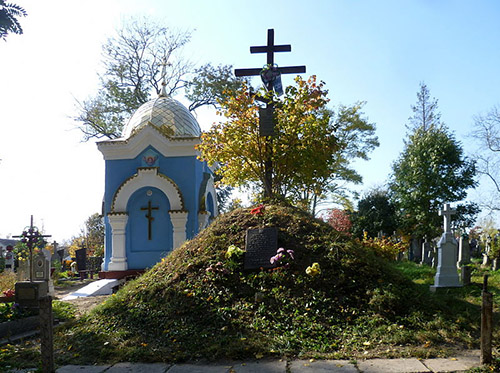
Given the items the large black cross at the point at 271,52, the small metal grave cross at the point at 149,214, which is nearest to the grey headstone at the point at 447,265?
the large black cross at the point at 271,52

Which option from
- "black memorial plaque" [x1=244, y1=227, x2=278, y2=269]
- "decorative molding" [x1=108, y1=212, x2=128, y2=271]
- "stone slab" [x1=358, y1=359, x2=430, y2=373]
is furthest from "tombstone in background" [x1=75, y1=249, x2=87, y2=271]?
"stone slab" [x1=358, y1=359, x2=430, y2=373]

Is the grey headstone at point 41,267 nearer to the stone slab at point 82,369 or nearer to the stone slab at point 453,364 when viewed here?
the stone slab at point 82,369

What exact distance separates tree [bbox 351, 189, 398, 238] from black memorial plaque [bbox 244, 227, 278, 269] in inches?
631

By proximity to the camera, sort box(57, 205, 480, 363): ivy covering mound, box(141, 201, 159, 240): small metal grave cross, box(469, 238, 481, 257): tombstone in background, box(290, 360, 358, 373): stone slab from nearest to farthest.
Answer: box(290, 360, 358, 373): stone slab, box(57, 205, 480, 363): ivy covering mound, box(141, 201, 159, 240): small metal grave cross, box(469, 238, 481, 257): tombstone in background

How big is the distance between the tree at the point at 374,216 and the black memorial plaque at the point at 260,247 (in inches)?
631

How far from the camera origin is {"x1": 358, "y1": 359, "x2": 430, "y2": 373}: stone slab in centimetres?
479

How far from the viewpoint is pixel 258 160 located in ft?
37.5

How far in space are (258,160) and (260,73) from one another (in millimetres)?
2371

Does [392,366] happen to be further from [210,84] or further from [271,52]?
[210,84]

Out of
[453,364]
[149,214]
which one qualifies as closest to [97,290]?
[149,214]

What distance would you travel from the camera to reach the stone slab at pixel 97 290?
12383 millimetres

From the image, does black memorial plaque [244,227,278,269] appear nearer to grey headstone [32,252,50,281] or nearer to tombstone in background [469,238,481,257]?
grey headstone [32,252,50,281]

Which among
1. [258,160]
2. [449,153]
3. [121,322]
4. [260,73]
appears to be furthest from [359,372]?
[449,153]

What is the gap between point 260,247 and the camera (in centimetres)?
836
